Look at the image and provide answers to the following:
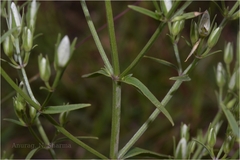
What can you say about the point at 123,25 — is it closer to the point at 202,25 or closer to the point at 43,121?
the point at 43,121

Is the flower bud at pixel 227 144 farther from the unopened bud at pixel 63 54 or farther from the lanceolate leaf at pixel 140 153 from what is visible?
the unopened bud at pixel 63 54

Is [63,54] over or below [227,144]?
over

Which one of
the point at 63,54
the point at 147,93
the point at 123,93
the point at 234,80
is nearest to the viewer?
the point at 63,54

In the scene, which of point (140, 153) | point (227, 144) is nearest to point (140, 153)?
point (140, 153)

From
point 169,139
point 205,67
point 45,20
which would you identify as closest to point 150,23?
point 205,67

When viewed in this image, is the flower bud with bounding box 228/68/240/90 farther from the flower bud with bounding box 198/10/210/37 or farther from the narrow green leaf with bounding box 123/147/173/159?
the narrow green leaf with bounding box 123/147/173/159

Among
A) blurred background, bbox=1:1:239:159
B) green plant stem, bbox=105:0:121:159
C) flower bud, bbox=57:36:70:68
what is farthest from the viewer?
blurred background, bbox=1:1:239:159

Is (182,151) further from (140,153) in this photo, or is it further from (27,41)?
(27,41)

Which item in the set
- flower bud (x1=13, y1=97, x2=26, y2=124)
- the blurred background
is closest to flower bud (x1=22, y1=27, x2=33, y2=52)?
flower bud (x1=13, y1=97, x2=26, y2=124)
